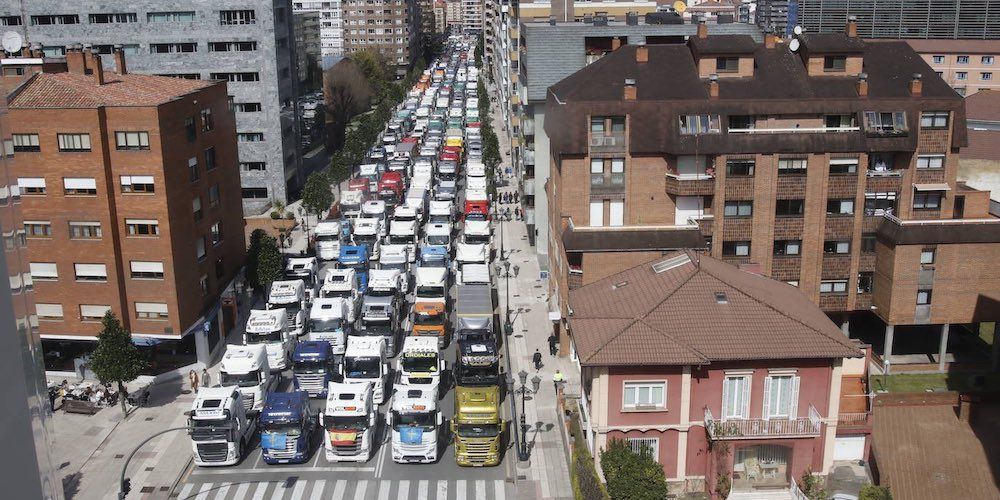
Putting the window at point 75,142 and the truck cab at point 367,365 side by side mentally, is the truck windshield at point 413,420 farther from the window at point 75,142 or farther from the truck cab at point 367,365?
the window at point 75,142

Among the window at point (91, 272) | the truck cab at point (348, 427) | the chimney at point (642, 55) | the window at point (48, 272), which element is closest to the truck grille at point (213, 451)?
the truck cab at point (348, 427)

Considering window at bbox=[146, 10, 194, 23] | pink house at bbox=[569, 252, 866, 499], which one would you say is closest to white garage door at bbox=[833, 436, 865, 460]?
pink house at bbox=[569, 252, 866, 499]

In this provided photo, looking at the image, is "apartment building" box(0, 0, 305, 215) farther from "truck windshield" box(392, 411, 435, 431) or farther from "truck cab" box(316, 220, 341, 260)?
"truck windshield" box(392, 411, 435, 431)

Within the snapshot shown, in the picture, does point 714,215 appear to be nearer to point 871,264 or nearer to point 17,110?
point 871,264

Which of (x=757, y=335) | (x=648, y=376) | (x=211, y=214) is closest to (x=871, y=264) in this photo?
(x=757, y=335)

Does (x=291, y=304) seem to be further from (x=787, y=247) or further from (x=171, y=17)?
(x=171, y=17)
